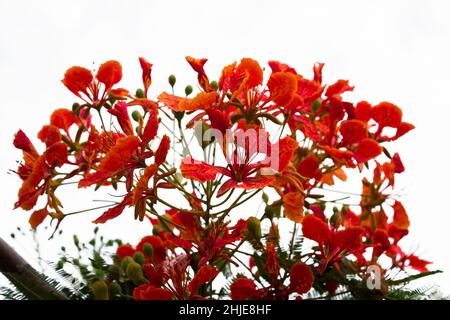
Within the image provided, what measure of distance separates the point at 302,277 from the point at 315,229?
10 centimetres

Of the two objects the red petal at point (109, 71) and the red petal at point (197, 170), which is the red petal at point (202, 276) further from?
the red petal at point (109, 71)

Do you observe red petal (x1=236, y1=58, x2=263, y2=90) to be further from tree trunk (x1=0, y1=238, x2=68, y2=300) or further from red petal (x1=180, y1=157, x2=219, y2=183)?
tree trunk (x1=0, y1=238, x2=68, y2=300)

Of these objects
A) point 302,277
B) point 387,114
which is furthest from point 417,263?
point 302,277

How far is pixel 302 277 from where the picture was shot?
125 cm

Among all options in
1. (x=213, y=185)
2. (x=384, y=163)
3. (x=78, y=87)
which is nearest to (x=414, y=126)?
(x=384, y=163)

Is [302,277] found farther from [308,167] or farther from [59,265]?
[59,265]

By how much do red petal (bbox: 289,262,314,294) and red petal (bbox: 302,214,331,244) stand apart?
6 centimetres

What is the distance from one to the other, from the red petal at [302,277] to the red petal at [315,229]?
0.20 ft

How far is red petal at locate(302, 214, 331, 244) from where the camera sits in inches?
48.0

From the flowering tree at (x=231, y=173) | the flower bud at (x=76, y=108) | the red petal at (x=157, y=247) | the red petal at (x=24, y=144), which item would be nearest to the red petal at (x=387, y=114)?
the flowering tree at (x=231, y=173)

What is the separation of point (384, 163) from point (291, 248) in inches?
13.7

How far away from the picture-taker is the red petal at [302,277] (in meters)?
1.24

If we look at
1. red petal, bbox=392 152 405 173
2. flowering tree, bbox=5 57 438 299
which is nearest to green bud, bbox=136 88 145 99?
flowering tree, bbox=5 57 438 299
